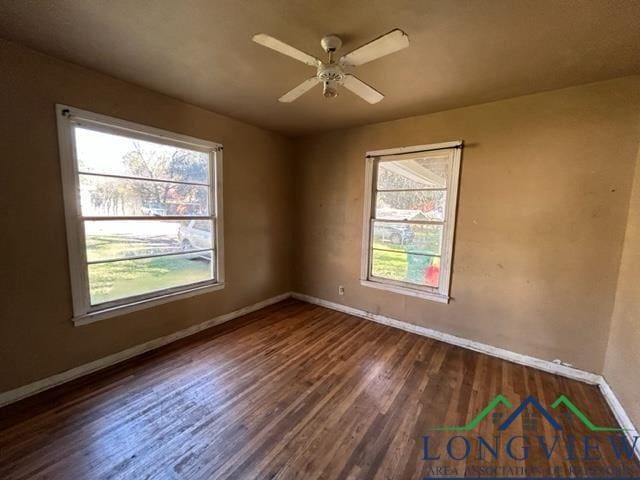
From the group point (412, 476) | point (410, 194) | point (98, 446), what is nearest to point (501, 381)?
point (412, 476)

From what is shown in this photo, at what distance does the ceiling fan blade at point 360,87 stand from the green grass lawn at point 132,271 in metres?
2.36

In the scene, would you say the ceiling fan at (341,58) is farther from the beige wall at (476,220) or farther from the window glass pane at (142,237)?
the window glass pane at (142,237)

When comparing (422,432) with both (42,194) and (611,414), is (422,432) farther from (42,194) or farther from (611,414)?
(42,194)

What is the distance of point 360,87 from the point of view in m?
1.79

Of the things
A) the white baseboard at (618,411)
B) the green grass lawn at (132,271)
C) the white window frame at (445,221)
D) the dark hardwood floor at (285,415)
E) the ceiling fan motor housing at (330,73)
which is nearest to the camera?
the dark hardwood floor at (285,415)

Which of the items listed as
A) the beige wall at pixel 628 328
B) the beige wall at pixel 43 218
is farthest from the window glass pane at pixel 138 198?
the beige wall at pixel 628 328

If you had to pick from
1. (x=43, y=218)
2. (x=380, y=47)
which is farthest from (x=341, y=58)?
(x=43, y=218)

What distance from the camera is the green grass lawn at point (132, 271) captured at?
7.59 feet

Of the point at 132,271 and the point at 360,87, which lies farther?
the point at 132,271

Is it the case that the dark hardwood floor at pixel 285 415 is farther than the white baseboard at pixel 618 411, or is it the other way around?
the white baseboard at pixel 618 411

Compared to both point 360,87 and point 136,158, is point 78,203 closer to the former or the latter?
point 136,158

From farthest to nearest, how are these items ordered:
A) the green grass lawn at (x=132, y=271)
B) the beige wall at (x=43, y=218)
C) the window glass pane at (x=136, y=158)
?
the green grass lawn at (x=132, y=271) < the window glass pane at (x=136, y=158) < the beige wall at (x=43, y=218)

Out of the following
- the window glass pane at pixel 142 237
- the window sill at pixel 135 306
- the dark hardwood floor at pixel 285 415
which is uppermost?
the window glass pane at pixel 142 237

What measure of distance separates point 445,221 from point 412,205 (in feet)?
1.40
